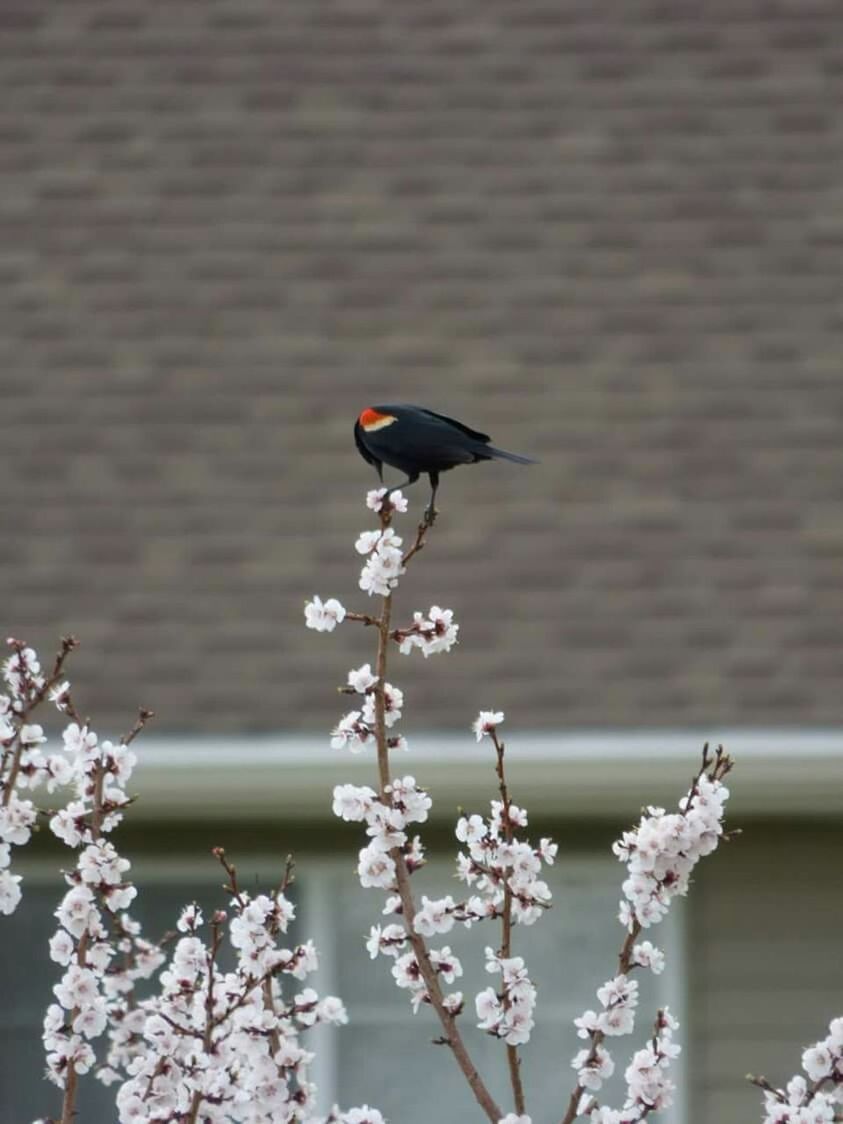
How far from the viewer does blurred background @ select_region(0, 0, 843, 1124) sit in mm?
5504

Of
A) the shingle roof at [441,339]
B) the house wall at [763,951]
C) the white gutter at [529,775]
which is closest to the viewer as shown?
the white gutter at [529,775]

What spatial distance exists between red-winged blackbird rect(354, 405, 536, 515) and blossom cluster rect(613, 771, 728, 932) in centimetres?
53

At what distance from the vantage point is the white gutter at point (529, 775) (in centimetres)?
525

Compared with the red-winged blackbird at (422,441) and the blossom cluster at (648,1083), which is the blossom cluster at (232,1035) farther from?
the red-winged blackbird at (422,441)

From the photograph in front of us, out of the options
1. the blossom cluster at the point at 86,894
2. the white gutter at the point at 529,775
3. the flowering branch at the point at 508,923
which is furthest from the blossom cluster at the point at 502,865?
the white gutter at the point at 529,775

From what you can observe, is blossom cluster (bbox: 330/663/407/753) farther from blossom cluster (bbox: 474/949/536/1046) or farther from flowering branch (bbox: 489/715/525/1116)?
blossom cluster (bbox: 474/949/536/1046)

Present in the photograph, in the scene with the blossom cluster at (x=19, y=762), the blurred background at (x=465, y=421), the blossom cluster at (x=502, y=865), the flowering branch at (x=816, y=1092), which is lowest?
the flowering branch at (x=816, y=1092)

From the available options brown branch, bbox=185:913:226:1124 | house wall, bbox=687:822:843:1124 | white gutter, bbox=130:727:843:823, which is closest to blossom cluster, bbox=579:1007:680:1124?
brown branch, bbox=185:913:226:1124

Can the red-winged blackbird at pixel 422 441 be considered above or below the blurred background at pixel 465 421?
below

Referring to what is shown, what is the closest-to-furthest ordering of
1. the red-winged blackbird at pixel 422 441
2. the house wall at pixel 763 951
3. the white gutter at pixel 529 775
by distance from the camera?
the red-winged blackbird at pixel 422 441 → the white gutter at pixel 529 775 → the house wall at pixel 763 951

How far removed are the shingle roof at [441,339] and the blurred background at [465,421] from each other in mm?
13

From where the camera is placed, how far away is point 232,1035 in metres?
2.46

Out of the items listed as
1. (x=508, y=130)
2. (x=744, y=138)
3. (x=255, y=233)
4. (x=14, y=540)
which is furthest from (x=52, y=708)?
(x=744, y=138)

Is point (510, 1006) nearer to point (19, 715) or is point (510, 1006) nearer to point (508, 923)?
point (508, 923)
